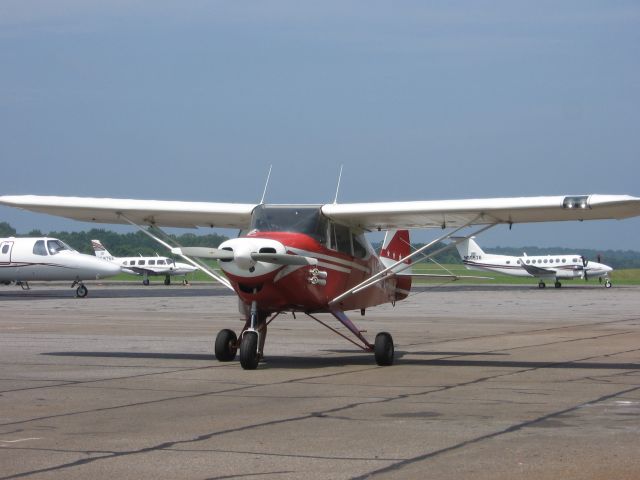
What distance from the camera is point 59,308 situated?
114ft

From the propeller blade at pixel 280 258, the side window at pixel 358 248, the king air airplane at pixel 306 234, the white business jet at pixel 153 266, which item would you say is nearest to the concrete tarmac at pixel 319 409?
the king air airplane at pixel 306 234

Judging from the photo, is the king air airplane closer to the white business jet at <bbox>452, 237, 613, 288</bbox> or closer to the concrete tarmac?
the concrete tarmac

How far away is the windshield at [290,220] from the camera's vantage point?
15125mm

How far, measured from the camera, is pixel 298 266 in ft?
47.6

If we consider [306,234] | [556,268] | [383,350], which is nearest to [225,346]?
[306,234]

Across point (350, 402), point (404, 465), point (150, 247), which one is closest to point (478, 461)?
point (404, 465)

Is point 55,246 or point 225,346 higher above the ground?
point 55,246

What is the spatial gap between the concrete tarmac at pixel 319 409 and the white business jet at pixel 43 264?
950 inches

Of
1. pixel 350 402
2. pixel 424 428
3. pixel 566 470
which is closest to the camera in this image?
pixel 566 470

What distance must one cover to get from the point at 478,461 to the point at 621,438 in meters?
1.62

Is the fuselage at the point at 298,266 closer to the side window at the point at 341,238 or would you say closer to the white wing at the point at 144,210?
the side window at the point at 341,238

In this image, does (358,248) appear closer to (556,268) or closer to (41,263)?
(41,263)

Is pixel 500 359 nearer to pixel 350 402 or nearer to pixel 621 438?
pixel 350 402

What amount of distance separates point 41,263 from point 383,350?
108 ft
